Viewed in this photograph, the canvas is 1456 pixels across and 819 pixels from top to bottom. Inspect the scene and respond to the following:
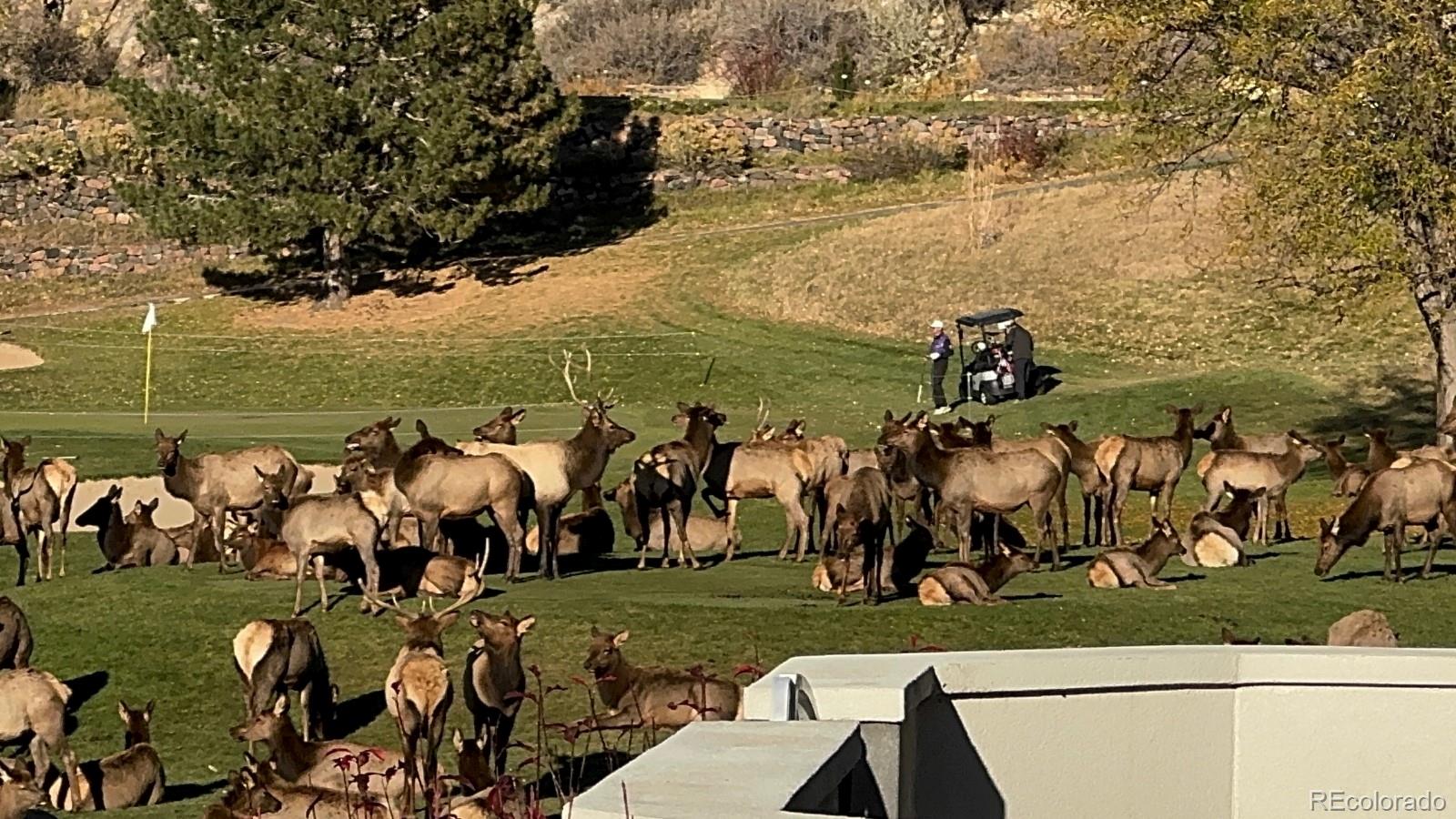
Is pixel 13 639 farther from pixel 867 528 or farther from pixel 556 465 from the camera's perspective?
pixel 867 528

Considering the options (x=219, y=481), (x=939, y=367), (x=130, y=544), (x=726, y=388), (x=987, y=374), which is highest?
(x=219, y=481)

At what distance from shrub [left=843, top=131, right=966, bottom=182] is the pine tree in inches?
455

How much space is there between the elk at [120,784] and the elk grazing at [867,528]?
6501 millimetres

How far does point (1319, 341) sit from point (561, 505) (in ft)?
81.5

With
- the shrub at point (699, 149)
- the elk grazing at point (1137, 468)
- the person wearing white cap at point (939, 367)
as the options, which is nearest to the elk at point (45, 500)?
the elk grazing at point (1137, 468)

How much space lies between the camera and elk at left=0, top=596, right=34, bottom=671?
15953 mm

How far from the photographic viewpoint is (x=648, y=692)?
13.5 m

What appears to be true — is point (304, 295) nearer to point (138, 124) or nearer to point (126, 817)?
point (138, 124)

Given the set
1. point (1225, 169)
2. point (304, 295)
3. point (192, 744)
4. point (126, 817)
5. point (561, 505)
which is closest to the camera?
point (126, 817)

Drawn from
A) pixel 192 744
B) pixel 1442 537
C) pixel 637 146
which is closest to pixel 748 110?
pixel 637 146

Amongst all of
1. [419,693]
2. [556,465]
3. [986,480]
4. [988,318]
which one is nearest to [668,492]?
[556,465]

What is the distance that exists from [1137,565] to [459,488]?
A: 5.50 meters

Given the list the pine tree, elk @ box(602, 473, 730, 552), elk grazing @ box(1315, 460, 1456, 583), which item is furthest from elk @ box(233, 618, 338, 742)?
the pine tree

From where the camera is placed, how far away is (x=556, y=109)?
5144cm
